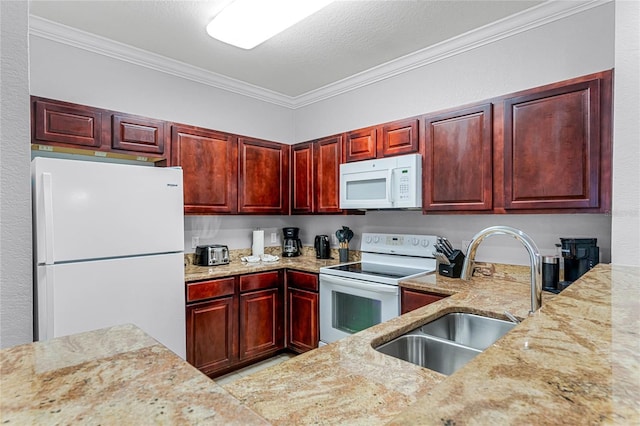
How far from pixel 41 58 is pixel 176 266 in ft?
5.51

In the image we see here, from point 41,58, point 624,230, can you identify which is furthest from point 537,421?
point 41,58

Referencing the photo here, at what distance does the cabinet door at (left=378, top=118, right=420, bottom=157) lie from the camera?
2625mm

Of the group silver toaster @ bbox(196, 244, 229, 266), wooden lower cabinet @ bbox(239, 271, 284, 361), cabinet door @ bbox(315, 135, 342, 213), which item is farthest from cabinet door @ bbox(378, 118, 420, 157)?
silver toaster @ bbox(196, 244, 229, 266)

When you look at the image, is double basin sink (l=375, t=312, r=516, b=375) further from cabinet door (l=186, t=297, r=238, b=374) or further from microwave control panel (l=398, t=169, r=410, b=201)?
cabinet door (l=186, t=297, r=238, b=374)

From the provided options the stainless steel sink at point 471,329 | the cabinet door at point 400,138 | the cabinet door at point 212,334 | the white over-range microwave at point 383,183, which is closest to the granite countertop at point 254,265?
the cabinet door at point 212,334

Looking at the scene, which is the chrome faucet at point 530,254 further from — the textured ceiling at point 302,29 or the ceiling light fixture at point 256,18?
the textured ceiling at point 302,29

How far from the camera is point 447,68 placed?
2721mm

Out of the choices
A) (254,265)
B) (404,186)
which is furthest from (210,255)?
(404,186)

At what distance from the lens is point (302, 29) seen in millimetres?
2428

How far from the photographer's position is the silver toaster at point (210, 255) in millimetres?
3033

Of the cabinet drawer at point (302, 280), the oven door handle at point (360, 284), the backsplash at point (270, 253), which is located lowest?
the cabinet drawer at point (302, 280)

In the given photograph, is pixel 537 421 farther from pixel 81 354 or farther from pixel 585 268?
pixel 585 268

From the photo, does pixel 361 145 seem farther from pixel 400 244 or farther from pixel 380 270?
pixel 380 270

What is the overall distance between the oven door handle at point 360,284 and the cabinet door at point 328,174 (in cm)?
67
